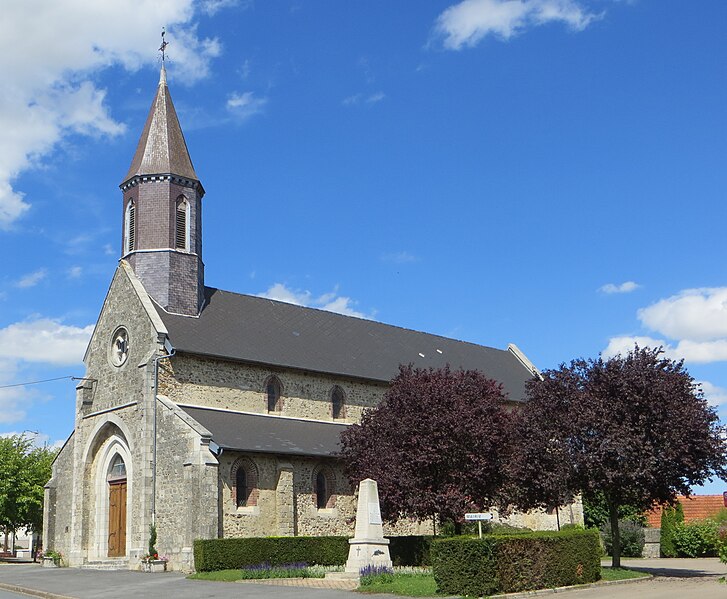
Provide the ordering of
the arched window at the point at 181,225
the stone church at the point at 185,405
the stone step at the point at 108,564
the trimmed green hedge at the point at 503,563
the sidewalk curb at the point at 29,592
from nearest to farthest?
the trimmed green hedge at the point at 503,563
the sidewalk curb at the point at 29,592
the stone church at the point at 185,405
the stone step at the point at 108,564
the arched window at the point at 181,225

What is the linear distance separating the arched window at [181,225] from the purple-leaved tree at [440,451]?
451 inches

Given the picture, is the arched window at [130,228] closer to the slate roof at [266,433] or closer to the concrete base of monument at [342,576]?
the slate roof at [266,433]

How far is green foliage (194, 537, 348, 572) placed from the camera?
24.8 meters

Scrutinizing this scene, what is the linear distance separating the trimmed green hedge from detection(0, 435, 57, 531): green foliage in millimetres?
31382

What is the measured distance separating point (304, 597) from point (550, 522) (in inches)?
1025

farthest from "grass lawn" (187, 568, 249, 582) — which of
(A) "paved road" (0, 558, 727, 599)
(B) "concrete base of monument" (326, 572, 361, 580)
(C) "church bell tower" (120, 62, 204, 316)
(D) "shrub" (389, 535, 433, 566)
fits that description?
(C) "church bell tower" (120, 62, 204, 316)

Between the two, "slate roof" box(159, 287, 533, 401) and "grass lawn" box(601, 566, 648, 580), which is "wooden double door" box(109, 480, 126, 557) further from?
"grass lawn" box(601, 566, 648, 580)

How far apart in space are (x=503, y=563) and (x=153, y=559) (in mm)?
13849

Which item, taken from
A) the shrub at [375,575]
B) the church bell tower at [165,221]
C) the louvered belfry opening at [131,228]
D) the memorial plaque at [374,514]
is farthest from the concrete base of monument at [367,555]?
the louvered belfry opening at [131,228]

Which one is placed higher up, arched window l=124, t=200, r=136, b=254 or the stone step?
arched window l=124, t=200, r=136, b=254

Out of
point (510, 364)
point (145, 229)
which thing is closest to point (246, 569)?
point (145, 229)

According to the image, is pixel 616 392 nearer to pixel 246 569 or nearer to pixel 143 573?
pixel 246 569

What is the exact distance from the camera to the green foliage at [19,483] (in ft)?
139

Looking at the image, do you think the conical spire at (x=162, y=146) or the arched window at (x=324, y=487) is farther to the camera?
the conical spire at (x=162, y=146)
